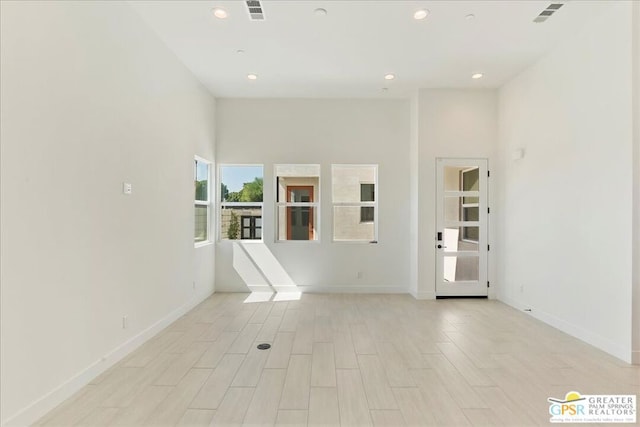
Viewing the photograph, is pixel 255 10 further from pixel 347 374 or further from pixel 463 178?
pixel 463 178

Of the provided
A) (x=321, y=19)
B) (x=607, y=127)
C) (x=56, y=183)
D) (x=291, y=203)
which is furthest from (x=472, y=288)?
(x=56, y=183)

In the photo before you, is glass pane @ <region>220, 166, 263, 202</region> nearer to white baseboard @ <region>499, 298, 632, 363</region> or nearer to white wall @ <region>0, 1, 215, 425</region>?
white wall @ <region>0, 1, 215, 425</region>

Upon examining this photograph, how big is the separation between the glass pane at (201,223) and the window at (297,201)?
4.20 feet

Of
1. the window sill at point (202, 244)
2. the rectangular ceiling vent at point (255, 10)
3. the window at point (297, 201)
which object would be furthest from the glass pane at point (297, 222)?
the rectangular ceiling vent at point (255, 10)

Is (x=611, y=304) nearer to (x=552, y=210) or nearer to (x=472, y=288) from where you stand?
(x=552, y=210)

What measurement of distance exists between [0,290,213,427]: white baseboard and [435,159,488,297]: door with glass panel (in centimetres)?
433

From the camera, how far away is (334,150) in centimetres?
584

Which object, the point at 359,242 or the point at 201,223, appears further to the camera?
the point at 359,242

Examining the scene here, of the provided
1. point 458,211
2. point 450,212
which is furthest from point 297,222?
point 458,211

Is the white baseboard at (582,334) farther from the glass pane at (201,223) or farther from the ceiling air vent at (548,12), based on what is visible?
the glass pane at (201,223)

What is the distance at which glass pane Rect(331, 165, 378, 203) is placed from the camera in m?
5.95

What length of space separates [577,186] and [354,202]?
324 cm

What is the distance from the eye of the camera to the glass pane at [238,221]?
5938 mm

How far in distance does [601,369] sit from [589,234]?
4.59 ft
